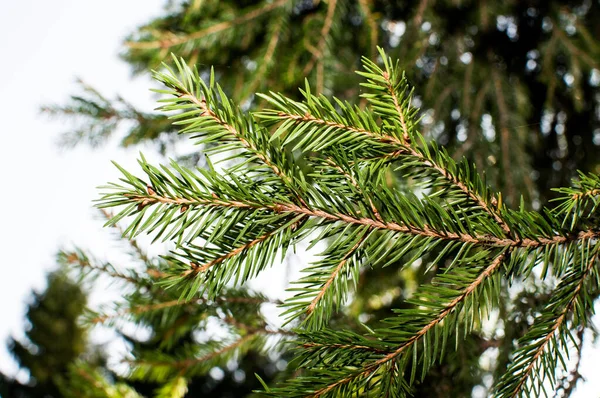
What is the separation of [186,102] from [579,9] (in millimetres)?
1648

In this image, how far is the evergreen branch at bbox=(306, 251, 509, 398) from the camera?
464 mm

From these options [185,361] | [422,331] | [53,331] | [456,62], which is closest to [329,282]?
[422,331]

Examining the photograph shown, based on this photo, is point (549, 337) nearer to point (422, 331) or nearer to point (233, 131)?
point (422, 331)

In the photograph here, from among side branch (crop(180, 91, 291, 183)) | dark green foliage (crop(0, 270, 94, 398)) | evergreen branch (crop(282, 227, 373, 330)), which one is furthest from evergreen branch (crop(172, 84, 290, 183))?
dark green foliage (crop(0, 270, 94, 398))

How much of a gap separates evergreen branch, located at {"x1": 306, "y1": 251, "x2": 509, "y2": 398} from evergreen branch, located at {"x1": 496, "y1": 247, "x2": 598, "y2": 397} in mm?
74

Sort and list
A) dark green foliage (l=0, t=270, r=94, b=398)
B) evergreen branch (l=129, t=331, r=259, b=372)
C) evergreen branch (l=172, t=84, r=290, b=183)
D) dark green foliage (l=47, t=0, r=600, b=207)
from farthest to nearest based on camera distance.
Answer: dark green foliage (l=0, t=270, r=94, b=398), dark green foliage (l=47, t=0, r=600, b=207), evergreen branch (l=129, t=331, r=259, b=372), evergreen branch (l=172, t=84, r=290, b=183)

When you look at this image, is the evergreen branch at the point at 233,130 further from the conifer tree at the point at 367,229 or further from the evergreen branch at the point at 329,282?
the evergreen branch at the point at 329,282

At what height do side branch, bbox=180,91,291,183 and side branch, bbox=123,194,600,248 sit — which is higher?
side branch, bbox=180,91,291,183

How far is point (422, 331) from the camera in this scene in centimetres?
47

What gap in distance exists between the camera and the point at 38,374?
7742mm

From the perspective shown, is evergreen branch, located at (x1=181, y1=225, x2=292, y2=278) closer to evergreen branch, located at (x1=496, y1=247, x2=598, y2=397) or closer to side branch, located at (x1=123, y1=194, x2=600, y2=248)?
side branch, located at (x1=123, y1=194, x2=600, y2=248)

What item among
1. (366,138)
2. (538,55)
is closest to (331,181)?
(366,138)

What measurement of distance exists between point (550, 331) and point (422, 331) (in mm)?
140

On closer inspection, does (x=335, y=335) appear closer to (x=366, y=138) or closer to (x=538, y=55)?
(x=366, y=138)
